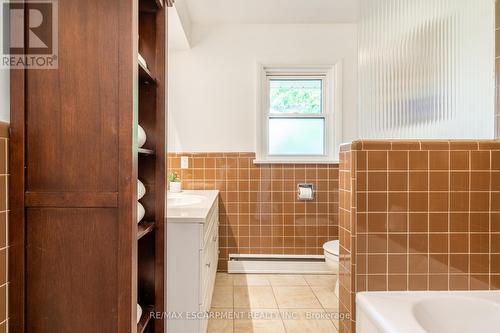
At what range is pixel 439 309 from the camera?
4.07ft

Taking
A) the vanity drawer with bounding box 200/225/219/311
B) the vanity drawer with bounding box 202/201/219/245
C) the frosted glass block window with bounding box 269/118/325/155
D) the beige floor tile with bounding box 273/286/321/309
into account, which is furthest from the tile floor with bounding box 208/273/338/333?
the frosted glass block window with bounding box 269/118/325/155

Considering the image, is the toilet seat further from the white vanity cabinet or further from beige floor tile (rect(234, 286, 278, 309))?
the white vanity cabinet

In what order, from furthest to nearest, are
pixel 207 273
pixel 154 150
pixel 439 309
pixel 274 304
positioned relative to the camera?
1. pixel 274 304
2. pixel 207 273
3. pixel 154 150
4. pixel 439 309

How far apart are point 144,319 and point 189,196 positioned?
1.19 metres

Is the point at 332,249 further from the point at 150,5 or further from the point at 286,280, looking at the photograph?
the point at 150,5

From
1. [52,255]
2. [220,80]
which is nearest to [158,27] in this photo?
[52,255]

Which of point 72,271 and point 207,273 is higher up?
point 72,271

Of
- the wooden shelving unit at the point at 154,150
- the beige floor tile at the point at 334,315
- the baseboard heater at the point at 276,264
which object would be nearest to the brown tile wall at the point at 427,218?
the wooden shelving unit at the point at 154,150

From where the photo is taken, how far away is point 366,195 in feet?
4.26

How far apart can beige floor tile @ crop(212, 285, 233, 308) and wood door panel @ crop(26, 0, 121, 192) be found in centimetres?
172

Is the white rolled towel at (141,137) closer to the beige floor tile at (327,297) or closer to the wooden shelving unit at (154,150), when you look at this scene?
the wooden shelving unit at (154,150)

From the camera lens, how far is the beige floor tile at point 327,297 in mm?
2381

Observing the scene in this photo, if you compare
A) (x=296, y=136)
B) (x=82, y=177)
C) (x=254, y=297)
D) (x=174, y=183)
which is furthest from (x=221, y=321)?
(x=296, y=136)

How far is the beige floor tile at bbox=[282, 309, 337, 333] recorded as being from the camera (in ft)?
6.73
